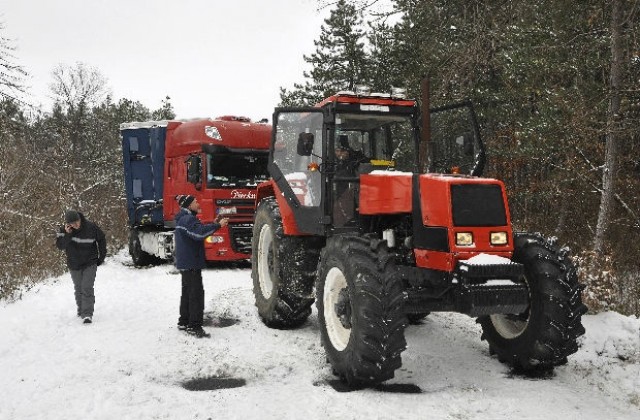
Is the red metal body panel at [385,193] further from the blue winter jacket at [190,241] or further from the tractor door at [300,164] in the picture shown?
the blue winter jacket at [190,241]

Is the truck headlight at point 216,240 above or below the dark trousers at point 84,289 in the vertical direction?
above

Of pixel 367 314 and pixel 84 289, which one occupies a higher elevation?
pixel 367 314

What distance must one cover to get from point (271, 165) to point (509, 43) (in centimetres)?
337

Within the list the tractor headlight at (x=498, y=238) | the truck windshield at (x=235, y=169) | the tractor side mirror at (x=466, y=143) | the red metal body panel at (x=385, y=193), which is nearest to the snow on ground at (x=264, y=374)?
the tractor headlight at (x=498, y=238)

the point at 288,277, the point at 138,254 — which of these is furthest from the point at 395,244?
the point at 138,254

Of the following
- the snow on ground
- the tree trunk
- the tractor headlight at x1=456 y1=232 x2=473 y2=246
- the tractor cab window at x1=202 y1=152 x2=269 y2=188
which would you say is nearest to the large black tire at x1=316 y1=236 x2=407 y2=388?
the snow on ground

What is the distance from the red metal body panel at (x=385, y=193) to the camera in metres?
5.26

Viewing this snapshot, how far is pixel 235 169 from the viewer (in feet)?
41.1

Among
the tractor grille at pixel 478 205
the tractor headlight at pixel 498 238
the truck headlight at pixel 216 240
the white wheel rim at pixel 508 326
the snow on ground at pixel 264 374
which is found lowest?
the snow on ground at pixel 264 374

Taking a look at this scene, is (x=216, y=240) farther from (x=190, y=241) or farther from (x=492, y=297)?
(x=492, y=297)

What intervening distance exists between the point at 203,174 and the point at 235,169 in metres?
0.74

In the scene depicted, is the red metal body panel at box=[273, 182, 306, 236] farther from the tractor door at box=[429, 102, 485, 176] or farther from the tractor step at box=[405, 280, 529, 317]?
the tractor step at box=[405, 280, 529, 317]

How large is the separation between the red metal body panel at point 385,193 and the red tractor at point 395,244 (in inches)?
0.5

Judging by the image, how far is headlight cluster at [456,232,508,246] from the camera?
4832 mm
